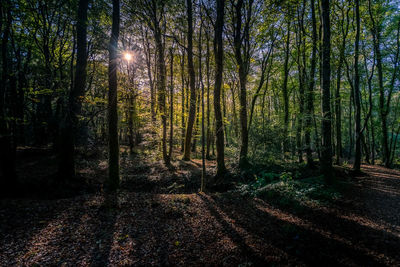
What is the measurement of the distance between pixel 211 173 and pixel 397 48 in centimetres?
1677

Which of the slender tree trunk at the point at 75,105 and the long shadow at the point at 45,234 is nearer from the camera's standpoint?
the long shadow at the point at 45,234

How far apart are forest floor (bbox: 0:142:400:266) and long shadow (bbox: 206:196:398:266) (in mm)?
22

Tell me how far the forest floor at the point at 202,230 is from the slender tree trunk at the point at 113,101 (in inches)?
39.6

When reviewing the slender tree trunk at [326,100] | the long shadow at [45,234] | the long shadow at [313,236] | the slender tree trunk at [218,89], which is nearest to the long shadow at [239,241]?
the long shadow at [313,236]

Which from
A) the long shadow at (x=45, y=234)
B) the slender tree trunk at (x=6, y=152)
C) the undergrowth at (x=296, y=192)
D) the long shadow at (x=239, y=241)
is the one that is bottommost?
the long shadow at (x=239, y=241)

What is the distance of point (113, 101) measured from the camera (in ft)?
22.2

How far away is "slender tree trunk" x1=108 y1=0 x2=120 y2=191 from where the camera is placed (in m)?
6.68

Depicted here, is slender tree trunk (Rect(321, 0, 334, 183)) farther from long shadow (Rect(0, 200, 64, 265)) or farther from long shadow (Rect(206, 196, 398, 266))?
long shadow (Rect(0, 200, 64, 265))

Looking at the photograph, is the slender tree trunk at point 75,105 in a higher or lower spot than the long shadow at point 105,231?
higher

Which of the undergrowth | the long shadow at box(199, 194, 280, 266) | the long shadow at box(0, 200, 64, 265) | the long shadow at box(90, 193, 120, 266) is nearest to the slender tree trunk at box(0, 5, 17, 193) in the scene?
the long shadow at box(0, 200, 64, 265)

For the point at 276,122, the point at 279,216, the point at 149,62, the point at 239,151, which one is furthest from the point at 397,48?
the point at 149,62

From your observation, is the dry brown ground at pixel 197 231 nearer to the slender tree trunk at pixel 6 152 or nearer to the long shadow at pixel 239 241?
the long shadow at pixel 239 241

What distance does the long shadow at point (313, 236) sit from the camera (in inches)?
136

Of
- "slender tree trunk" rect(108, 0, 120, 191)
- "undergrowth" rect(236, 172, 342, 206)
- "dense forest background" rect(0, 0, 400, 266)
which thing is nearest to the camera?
"dense forest background" rect(0, 0, 400, 266)
